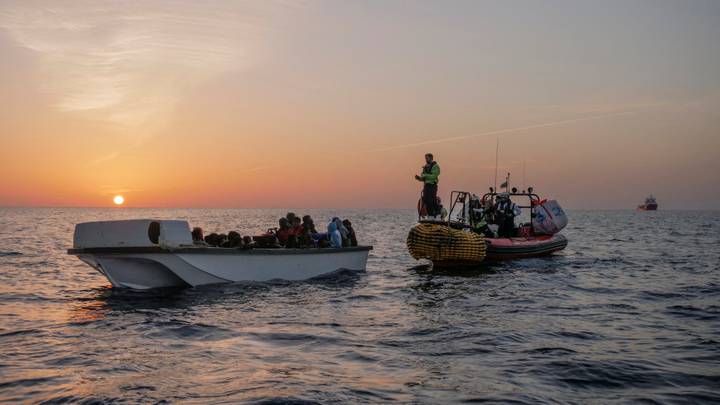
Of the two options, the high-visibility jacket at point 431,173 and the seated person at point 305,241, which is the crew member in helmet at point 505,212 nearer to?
the high-visibility jacket at point 431,173

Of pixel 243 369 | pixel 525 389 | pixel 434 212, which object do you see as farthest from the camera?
pixel 434 212

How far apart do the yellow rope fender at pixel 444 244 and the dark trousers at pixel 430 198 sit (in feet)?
1.76

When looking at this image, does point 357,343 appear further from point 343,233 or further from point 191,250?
point 343,233

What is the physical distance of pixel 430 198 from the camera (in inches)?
911

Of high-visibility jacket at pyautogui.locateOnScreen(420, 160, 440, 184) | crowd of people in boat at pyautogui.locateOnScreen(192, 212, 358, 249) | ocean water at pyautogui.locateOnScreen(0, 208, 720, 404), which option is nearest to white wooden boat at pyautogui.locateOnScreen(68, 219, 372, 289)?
ocean water at pyautogui.locateOnScreen(0, 208, 720, 404)

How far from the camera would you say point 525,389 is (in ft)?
25.8

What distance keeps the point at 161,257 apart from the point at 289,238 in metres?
4.24

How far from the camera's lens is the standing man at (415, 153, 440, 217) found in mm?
22094

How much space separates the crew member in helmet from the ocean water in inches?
338

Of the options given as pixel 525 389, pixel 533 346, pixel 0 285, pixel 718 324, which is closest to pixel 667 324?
pixel 718 324

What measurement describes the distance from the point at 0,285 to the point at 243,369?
12.8m

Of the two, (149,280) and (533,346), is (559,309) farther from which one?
(149,280)

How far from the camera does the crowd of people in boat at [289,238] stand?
16219 mm

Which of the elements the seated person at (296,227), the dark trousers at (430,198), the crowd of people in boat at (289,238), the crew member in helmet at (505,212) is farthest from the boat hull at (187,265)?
the crew member in helmet at (505,212)
